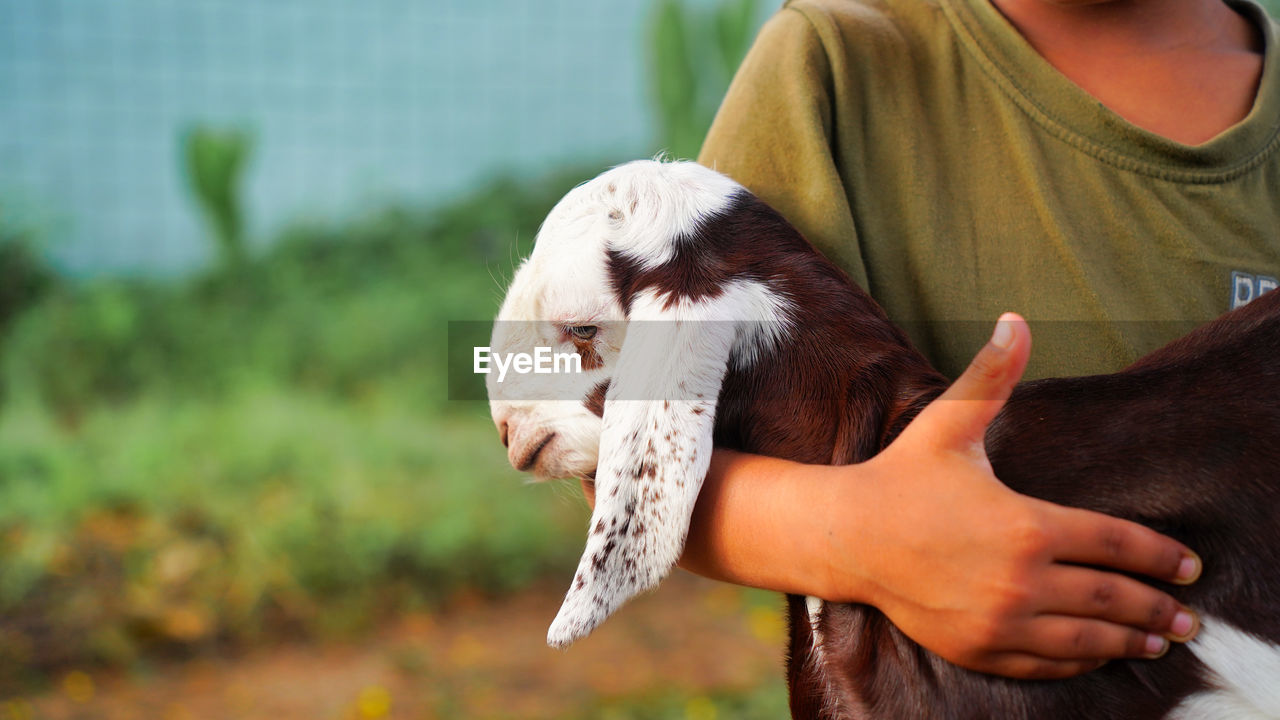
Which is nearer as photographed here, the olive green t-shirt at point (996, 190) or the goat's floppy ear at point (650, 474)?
the goat's floppy ear at point (650, 474)

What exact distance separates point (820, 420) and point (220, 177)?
410 centimetres

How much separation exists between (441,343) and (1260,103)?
155 inches

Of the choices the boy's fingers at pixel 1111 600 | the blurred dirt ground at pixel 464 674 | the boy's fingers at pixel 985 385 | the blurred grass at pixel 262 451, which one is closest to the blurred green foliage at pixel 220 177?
the blurred grass at pixel 262 451

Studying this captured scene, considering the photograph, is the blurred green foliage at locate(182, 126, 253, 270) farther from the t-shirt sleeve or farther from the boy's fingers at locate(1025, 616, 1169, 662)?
the boy's fingers at locate(1025, 616, 1169, 662)

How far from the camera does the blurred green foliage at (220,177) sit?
4.55m

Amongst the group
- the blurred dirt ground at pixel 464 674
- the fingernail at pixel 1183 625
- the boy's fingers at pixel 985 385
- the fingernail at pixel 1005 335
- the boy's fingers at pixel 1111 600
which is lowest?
the blurred dirt ground at pixel 464 674

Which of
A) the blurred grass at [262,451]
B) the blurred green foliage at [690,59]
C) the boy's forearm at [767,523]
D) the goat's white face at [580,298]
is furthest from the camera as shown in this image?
the blurred green foliage at [690,59]

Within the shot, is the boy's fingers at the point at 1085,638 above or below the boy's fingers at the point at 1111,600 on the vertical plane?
below

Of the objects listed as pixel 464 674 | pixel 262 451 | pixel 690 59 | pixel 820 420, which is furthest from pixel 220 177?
pixel 820 420

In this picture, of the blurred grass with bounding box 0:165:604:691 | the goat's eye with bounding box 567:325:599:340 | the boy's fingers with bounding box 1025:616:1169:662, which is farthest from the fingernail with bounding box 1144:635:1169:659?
the blurred grass with bounding box 0:165:604:691

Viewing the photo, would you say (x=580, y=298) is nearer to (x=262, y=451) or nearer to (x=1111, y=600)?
(x=1111, y=600)

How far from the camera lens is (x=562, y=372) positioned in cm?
121

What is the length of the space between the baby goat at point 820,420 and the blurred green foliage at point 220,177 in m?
3.79

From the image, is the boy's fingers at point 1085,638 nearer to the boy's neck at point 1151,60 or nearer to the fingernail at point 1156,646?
the fingernail at point 1156,646
